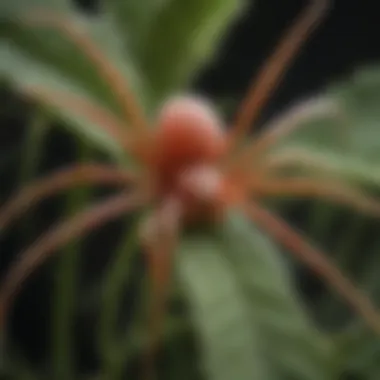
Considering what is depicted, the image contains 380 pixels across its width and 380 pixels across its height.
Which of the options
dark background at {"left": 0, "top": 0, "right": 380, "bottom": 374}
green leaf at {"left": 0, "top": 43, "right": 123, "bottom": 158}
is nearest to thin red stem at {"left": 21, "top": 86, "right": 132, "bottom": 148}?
green leaf at {"left": 0, "top": 43, "right": 123, "bottom": 158}

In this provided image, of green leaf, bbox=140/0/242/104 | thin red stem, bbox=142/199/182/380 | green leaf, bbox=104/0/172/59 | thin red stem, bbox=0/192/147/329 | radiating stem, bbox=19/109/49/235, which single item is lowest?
thin red stem, bbox=142/199/182/380

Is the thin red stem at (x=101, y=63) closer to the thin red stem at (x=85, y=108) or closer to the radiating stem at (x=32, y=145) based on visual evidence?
the thin red stem at (x=85, y=108)

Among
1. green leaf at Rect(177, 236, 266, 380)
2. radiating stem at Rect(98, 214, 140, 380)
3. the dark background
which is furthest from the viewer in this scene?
the dark background

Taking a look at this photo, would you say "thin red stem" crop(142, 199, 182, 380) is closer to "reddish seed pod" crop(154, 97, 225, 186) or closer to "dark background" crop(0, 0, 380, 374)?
"reddish seed pod" crop(154, 97, 225, 186)

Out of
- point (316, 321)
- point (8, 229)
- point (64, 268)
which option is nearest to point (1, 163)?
point (8, 229)

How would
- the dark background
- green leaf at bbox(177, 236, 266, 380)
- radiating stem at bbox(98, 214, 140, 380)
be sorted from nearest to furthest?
green leaf at bbox(177, 236, 266, 380), radiating stem at bbox(98, 214, 140, 380), the dark background

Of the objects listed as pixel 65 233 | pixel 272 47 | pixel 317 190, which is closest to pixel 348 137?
pixel 317 190
